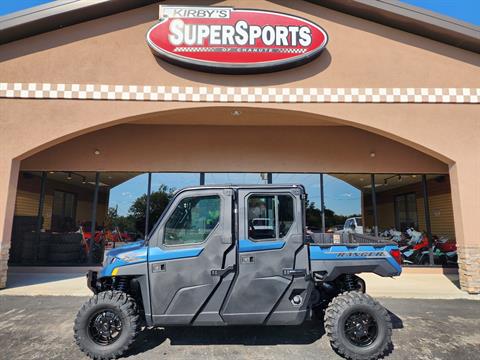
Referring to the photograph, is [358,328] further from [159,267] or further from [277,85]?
[277,85]

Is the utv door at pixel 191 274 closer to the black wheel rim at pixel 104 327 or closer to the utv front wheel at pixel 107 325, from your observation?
the utv front wheel at pixel 107 325

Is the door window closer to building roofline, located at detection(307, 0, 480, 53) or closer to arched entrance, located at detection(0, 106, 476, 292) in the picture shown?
arched entrance, located at detection(0, 106, 476, 292)

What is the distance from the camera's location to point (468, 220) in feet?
23.9

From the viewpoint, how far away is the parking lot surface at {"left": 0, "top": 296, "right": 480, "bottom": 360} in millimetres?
3971

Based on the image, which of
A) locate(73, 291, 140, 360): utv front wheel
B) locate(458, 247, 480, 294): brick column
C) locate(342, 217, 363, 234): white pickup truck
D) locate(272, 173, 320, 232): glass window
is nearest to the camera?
locate(73, 291, 140, 360): utv front wheel

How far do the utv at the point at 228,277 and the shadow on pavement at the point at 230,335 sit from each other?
0.61m

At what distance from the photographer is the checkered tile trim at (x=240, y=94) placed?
7359 millimetres

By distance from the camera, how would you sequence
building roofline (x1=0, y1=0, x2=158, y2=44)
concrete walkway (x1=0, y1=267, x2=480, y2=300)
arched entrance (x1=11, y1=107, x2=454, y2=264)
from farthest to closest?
arched entrance (x1=11, y1=107, x2=454, y2=264) → building roofline (x1=0, y1=0, x2=158, y2=44) → concrete walkway (x1=0, y1=267, x2=480, y2=300)

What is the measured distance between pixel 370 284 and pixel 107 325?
6606 millimetres

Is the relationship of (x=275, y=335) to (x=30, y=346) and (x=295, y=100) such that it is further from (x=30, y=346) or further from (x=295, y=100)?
(x=295, y=100)

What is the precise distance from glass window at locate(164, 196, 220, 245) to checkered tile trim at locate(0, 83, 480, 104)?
4231 millimetres

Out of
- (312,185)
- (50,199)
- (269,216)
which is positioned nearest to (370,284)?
(312,185)

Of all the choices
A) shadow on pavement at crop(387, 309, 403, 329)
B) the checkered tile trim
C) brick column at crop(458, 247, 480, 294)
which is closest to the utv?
shadow on pavement at crop(387, 309, 403, 329)

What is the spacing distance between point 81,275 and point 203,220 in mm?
6865
